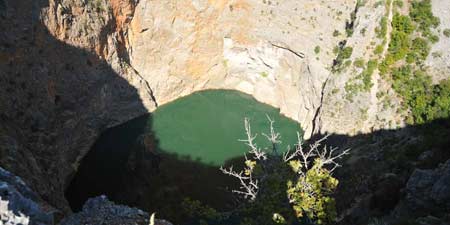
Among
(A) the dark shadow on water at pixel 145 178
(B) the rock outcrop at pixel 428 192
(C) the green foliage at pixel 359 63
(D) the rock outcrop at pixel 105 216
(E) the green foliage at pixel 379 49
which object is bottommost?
(A) the dark shadow on water at pixel 145 178

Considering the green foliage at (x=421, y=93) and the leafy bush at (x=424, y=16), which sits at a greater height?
the leafy bush at (x=424, y=16)

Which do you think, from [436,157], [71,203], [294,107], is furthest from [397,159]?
[71,203]

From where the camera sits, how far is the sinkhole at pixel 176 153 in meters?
34.7

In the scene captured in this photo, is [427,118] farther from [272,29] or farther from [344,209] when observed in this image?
[272,29]

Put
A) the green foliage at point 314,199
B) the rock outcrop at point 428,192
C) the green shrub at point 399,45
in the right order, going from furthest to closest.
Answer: the green shrub at point 399,45 < the rock outcrop at point 428,192 < the green foliage at point 314,199

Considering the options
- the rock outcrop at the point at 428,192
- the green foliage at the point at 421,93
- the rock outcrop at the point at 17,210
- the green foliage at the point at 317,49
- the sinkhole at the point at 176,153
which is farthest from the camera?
the green foliage at the point at 317,49

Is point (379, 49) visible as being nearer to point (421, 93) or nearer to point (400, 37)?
point (400, 37)

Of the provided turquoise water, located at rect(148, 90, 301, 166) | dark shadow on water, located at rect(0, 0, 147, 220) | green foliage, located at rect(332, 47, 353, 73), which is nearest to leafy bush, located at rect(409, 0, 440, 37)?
green foliage, located at rect(332, 47, 353, 73)

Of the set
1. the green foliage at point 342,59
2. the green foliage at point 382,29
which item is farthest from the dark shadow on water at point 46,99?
the green foliage at point 382,29

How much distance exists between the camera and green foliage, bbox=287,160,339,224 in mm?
18266

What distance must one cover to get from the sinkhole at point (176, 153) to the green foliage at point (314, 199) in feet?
42.0

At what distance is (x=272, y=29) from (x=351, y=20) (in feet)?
24.7

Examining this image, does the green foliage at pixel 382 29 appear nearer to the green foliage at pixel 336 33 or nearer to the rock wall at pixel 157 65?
the rock wall at pixel 157 65

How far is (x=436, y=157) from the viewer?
25312mm
